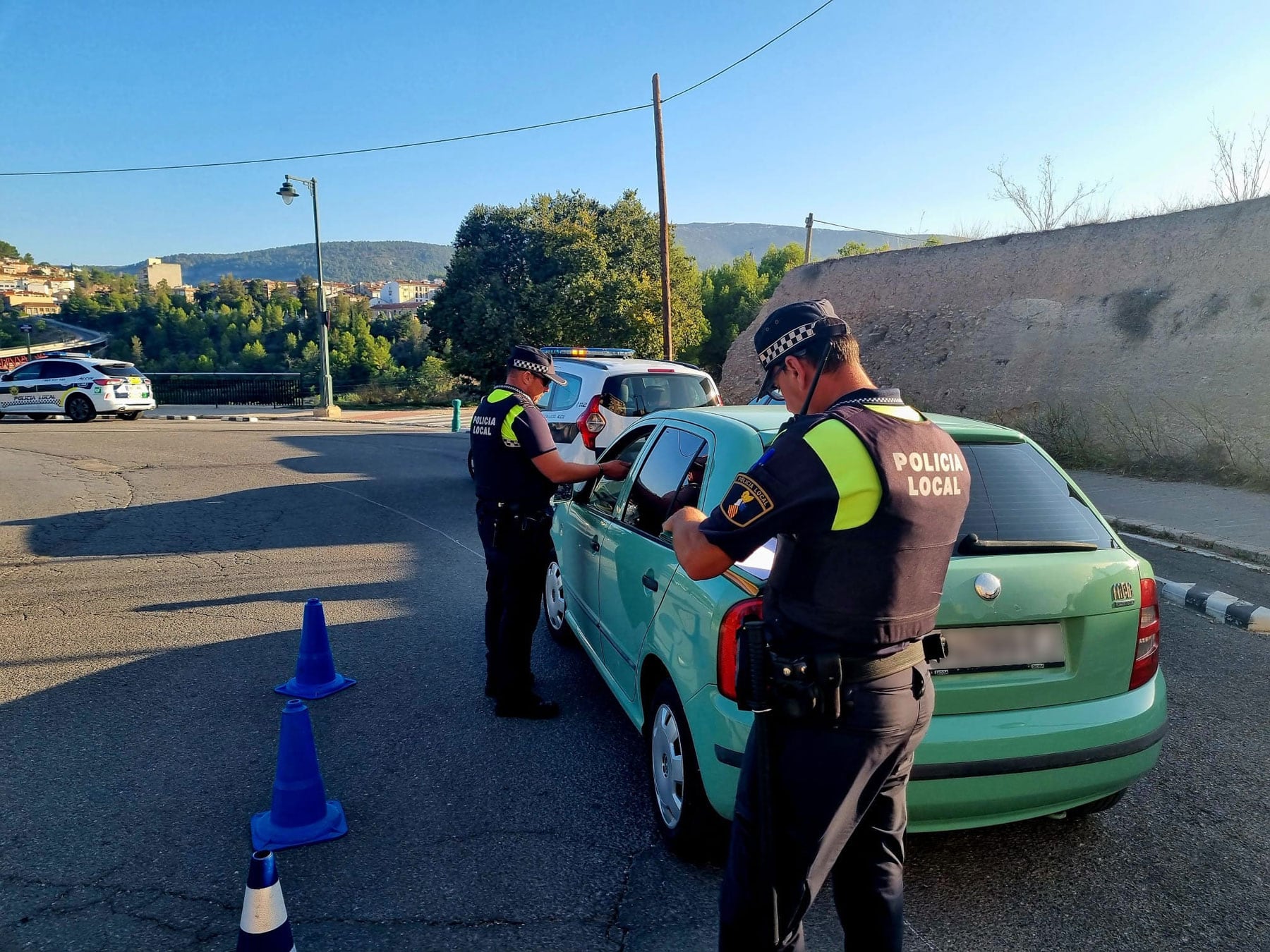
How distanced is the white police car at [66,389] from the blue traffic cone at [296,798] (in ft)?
75.6

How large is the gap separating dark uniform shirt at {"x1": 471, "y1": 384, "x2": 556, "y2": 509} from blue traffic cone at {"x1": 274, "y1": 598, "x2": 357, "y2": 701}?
1238 mm

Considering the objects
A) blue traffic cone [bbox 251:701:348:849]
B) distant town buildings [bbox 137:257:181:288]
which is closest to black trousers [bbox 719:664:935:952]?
blue traffic cone [bbox 251:701:348:849]

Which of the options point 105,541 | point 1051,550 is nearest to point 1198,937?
point 1051,550

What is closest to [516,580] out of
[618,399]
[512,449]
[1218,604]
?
[512,449]

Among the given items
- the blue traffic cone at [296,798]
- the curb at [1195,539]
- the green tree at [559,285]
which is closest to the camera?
the blue traffic cone at [296,798]

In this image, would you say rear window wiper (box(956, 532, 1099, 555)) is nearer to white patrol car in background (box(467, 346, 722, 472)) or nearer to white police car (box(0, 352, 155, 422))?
white patrol car in background (box(467, 346, 722, 472))

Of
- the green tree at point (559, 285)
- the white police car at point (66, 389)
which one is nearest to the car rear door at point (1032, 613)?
the white police car at point (66, 389)

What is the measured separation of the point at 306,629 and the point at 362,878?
2098mm

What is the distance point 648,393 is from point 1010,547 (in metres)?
6.02

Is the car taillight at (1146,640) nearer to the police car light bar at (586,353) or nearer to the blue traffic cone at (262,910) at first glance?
the blue traffic cone at (262,910)

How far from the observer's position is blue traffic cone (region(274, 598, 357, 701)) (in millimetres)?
4801

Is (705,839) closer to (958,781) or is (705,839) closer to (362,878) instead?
(958,781)

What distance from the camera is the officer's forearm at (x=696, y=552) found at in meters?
2.04

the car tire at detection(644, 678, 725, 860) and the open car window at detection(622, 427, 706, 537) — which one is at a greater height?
the open car window at detection(622, 427, 706, 537)
